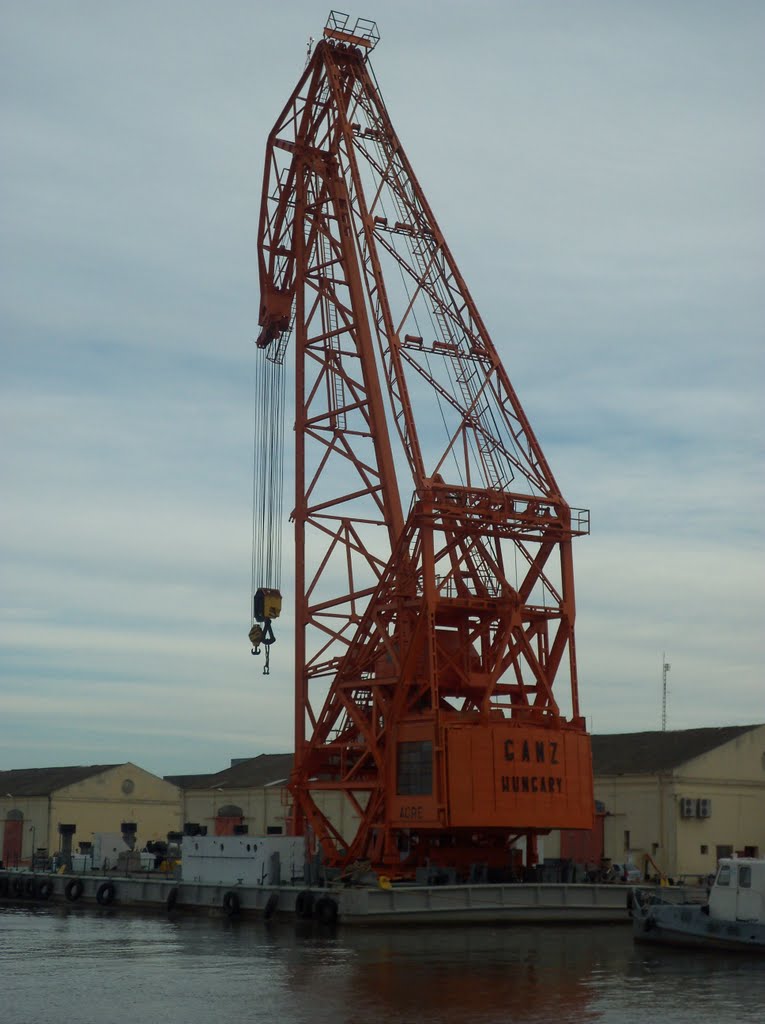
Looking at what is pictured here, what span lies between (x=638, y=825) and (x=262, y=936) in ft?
68.4

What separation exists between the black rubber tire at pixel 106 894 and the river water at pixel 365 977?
9584 millimetres

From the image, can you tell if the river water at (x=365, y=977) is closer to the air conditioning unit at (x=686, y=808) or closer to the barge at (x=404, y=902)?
the barge at (x=404, y=902)

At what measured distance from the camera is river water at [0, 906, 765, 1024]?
71.2 feet

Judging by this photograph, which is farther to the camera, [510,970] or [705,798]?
[705,798]

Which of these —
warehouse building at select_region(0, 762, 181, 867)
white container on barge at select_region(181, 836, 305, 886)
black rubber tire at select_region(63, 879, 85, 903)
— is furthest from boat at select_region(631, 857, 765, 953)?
warehouse building at select_region(0, 762, 181, 867)

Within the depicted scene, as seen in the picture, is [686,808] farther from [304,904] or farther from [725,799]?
[304,904]

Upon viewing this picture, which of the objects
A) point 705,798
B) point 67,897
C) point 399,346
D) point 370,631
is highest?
point 399,346

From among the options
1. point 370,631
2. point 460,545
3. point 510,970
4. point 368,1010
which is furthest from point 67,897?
point 368,1010

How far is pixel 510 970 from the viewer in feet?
90.9

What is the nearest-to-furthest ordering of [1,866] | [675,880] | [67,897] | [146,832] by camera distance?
[675,880], [67,897], [1,866], [146,832]

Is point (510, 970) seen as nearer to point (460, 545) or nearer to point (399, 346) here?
point (460, 545)

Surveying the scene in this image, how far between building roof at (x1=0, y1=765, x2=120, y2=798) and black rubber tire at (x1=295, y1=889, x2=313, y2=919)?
34.0 metres

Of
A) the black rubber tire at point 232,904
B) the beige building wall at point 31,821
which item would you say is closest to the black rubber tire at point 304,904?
the black rubber tire at point 232,904

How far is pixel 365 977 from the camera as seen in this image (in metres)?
26.0
